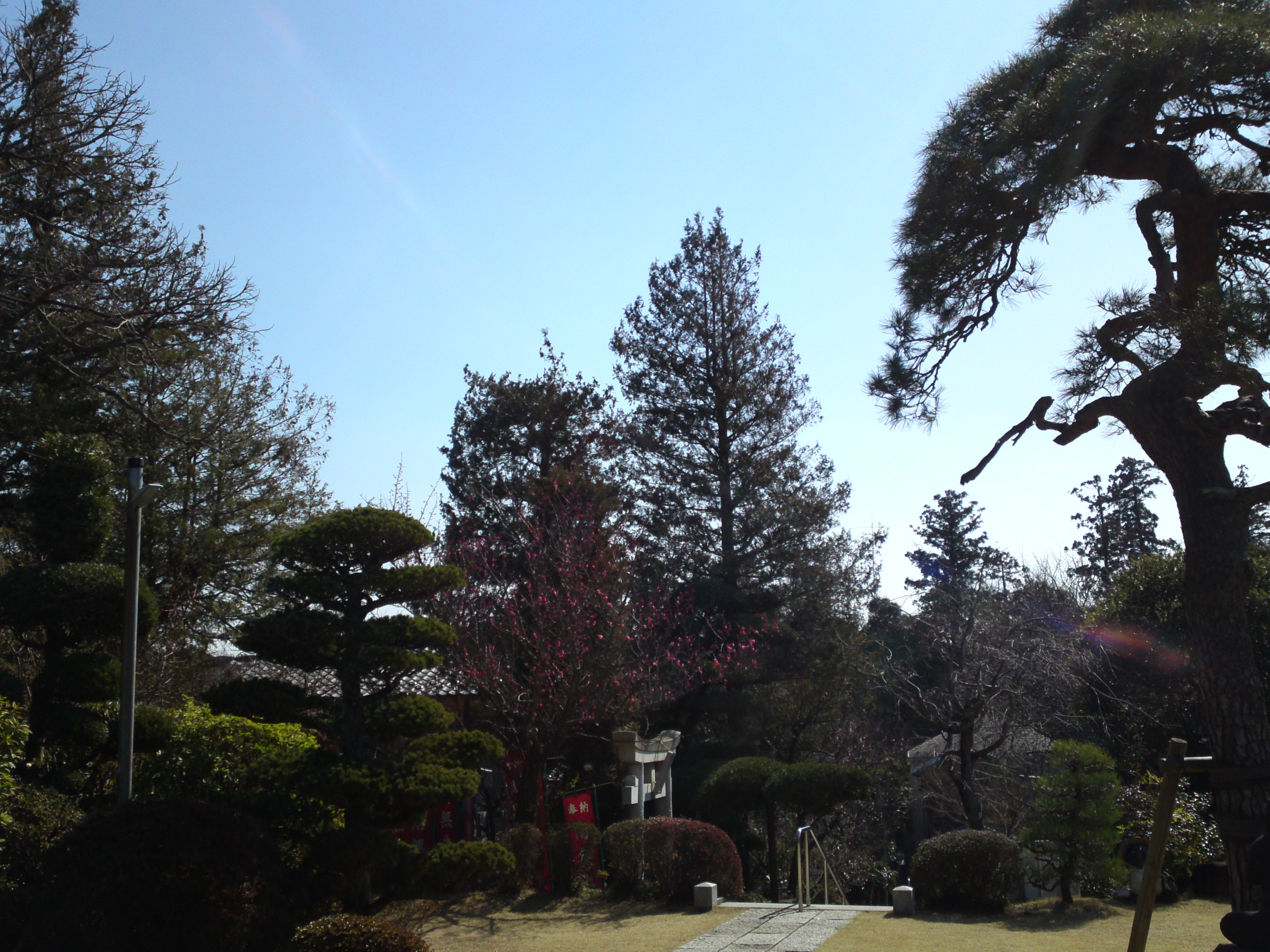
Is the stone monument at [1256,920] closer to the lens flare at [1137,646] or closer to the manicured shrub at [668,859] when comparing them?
the manicured shrub at [668,859]

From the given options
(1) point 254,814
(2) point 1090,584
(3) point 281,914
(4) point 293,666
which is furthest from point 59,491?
(2) point 1090,584

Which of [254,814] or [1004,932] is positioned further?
[1004,932]

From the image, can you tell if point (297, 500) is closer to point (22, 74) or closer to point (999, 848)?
point (22, 74)

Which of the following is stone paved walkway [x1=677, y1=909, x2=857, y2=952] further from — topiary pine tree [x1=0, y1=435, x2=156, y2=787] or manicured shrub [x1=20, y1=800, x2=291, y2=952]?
topiary pine tree [x1=0, y1=435, x2=156, y2=787]

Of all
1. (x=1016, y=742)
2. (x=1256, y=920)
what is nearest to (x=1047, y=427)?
(x=1256, y=920)

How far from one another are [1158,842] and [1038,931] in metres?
6.34

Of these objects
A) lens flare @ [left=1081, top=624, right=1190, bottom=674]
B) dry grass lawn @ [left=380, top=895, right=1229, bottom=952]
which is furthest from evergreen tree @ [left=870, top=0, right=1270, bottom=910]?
lens flare @ [left=1081, top=624, right=1190, bottom=674]

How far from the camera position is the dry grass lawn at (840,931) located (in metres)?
8.23

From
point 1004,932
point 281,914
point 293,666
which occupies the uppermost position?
point 293,666

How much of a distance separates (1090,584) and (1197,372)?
778 inches

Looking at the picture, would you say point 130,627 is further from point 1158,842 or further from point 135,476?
point 1158,842

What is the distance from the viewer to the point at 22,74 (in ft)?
33.2

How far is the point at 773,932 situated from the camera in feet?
29.4

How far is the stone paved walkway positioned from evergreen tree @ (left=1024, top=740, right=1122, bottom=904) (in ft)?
7.90
